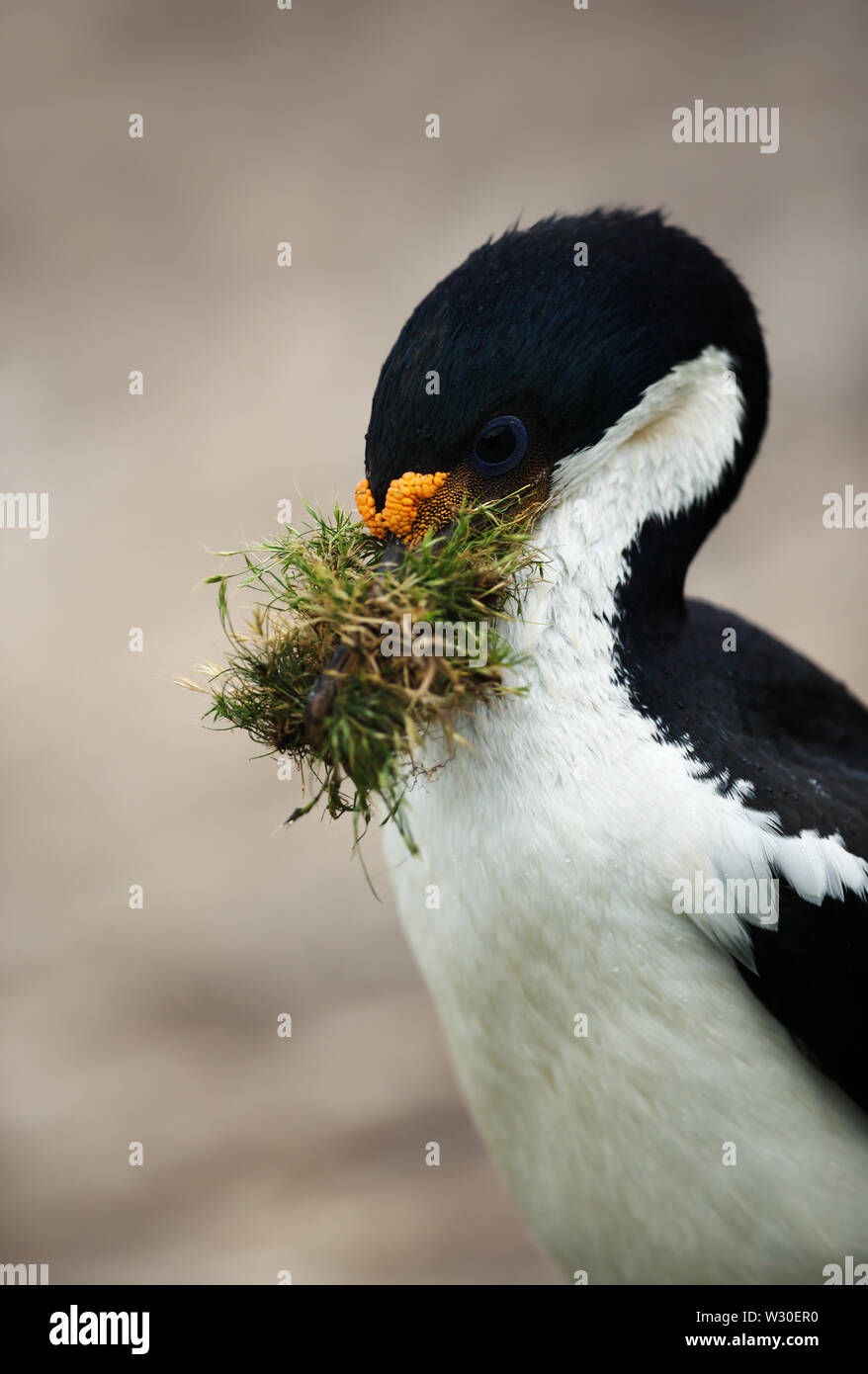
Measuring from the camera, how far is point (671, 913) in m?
2.20

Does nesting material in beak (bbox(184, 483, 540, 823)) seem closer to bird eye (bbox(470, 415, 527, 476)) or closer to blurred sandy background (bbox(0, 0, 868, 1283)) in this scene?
bird eye (bbox(470, 415, 527, 476))

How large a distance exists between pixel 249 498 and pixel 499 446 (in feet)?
18.6

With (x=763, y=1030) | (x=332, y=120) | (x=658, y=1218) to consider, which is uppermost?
(x=332, y=120)

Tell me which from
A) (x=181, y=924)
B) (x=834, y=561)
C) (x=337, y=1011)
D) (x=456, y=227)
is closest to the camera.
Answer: (x=337, y=1011)

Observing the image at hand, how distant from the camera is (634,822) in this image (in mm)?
2139

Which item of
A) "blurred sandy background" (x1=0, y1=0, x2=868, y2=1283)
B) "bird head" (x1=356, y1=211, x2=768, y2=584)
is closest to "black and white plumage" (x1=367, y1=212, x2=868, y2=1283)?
"bird head" (x1=356, y1=211, x2=768, y2=584)

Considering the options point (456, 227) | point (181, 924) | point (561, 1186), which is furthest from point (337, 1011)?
point (456, 227)

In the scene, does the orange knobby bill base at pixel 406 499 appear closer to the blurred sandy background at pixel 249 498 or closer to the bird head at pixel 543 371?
the bird head at pixel 543 371

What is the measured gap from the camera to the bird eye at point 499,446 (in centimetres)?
207

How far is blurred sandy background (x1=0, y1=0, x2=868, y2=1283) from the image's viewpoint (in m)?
4.90

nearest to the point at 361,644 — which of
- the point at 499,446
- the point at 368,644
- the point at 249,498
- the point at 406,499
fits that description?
the point at 368,644

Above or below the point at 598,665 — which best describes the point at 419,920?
below

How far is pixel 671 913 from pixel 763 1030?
0.30 metres

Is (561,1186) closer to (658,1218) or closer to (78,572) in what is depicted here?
(658,1218)
